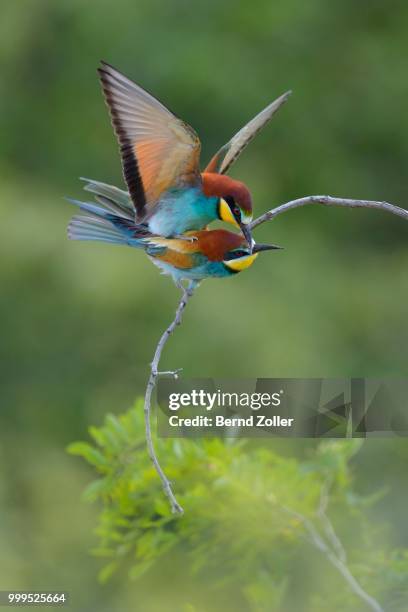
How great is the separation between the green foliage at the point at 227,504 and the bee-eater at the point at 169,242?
0.40 m

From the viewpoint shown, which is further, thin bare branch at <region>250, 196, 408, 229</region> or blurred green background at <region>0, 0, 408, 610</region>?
blurred green background at <region>0, 0, 408, 610</region>

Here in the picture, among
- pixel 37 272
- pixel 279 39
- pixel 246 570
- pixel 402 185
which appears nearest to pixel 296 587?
pixel 246 570

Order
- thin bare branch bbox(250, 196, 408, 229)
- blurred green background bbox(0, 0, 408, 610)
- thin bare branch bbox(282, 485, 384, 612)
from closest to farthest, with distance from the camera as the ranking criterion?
thin bare branch bbox(250, 196, 408, 229)
thin bare branch bbox(282, 485, 384, 612)
blurred green background bbox(0, 0, 408, 610)

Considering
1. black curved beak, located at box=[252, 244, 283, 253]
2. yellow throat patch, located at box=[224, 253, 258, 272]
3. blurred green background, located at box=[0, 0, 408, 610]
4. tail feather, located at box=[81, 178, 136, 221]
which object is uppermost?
blurred green background, located at box=[0, 0, 408, 610]

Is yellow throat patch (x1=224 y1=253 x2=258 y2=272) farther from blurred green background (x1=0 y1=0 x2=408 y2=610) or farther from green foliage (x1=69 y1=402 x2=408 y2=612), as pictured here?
blurred green background (x1=0 y1=0 x2=408 y2=610)

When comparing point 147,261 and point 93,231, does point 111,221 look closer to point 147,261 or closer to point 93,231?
point 93,231

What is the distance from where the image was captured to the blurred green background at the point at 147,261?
4000 mm

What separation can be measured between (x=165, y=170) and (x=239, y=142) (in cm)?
5

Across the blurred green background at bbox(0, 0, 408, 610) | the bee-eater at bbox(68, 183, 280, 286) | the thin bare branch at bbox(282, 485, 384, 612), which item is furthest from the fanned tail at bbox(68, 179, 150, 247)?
the blurred green background at bbox(0, 0, 408, 610)

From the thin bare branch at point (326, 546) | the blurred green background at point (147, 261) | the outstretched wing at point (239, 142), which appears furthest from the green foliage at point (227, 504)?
the blurred green background at point (147, 261)

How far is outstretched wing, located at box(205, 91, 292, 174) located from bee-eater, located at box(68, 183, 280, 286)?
65 millimetres

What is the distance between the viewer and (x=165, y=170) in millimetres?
583

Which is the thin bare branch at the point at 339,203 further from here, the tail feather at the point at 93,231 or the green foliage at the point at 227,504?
the green foliage at the point at 227,504

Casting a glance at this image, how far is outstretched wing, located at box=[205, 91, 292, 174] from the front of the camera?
1.84ft
